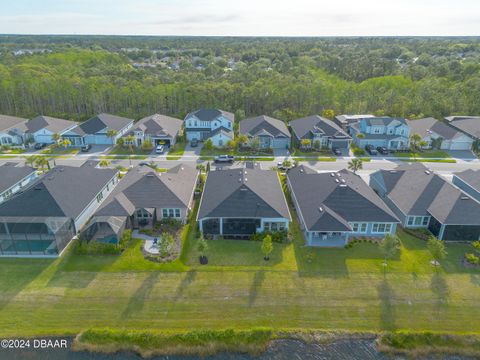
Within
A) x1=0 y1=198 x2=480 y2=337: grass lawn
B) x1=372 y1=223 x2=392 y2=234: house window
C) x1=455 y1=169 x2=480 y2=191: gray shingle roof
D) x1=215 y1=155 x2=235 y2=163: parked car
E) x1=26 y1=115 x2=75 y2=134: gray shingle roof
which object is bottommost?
x1=0 y1=198 x2=480 y2=337: grass lawn

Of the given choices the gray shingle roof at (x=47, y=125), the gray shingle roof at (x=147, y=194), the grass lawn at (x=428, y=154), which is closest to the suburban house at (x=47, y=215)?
the gray shingle roof at (x=147, y=194)

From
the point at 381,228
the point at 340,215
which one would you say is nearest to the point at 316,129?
the point at 340,215

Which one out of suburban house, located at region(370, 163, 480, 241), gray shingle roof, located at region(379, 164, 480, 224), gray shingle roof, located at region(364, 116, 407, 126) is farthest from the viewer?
gray shingle roof, located at region(364, 116, 407, 126)

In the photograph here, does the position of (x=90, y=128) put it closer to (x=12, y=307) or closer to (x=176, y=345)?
(x=12, y=307)

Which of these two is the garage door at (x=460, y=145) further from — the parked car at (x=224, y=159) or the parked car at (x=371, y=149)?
the parked car at (x=224, y=159)

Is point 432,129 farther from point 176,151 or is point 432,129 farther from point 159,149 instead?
point 159,149

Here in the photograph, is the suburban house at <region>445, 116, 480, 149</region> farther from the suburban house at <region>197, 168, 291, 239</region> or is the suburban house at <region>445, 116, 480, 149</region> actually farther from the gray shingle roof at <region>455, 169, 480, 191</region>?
the suburban house at <region>197, 168, 291, 239</region>

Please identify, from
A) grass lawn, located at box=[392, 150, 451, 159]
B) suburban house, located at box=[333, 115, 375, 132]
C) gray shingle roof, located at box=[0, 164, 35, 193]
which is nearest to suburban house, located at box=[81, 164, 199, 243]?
gray shingle roof, located at box=[0, 164, 35, 193]
